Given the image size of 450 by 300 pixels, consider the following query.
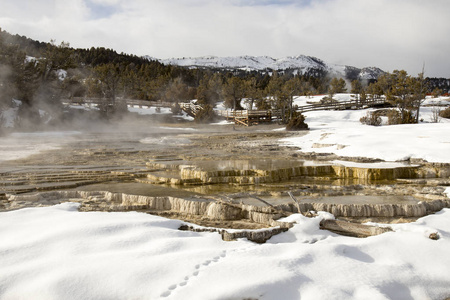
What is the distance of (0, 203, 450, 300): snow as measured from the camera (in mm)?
3393

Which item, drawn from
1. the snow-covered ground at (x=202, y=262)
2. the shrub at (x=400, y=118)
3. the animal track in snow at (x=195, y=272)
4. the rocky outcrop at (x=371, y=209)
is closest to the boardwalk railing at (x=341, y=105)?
the shrub at (x=400, y=118)

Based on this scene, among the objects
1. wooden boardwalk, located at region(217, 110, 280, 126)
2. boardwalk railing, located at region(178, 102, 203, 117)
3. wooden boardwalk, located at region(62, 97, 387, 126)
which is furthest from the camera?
boardwalk railing, located at region(178, 102, 203, 117)

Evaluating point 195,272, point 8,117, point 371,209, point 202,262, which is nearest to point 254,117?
point 8,117

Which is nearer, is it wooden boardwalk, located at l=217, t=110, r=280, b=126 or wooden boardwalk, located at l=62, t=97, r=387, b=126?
wooden boardwalk, located at l=217, t=110, r=280, b=126

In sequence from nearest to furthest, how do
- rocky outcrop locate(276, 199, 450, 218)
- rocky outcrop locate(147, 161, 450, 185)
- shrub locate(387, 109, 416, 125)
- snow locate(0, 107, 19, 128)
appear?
rocky outcrop locate(276, 199, 450, 218)
rocky outcrop locate(147, 161, 450, 185)
shrub locate(387, 109, 416, 125)
snow locate(0, 107, 19, 128)

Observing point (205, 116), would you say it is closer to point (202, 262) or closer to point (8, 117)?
point (8, 117)

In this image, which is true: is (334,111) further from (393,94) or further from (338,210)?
(338,210)

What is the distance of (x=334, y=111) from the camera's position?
3359 cm

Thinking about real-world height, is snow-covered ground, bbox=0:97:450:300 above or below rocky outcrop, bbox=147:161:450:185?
above

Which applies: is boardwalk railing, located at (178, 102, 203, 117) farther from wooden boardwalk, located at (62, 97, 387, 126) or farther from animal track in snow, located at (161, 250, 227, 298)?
animal track in snow, located at (161, 250, 227, 298)

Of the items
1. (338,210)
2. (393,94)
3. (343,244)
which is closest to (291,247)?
(343,244)

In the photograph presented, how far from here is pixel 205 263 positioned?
3.86 m

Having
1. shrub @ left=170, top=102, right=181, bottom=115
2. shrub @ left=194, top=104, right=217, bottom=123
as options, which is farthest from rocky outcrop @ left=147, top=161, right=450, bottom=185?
shrub @ left=170, top=102, right=181, bottom=115

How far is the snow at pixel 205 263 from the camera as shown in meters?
3.39
